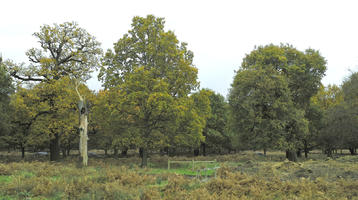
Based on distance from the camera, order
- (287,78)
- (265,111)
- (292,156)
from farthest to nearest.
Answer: (292,156), (287,78), (265,111)

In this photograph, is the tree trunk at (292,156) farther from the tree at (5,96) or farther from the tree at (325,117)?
the tree at (5,96)

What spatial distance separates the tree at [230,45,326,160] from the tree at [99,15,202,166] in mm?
8979

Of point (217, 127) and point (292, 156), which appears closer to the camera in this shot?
point (292, 156)

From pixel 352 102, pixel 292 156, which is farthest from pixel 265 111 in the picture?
pixel 352 102

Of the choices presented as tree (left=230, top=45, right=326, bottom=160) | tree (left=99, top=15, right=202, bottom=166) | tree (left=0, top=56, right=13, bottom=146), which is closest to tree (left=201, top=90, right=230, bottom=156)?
tree (left=230, top=45, right=326, bottom=160)

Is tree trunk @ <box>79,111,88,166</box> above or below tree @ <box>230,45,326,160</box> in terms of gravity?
below

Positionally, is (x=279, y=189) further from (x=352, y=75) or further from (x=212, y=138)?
(x=212, y=138)

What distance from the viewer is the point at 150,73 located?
23.8 metres

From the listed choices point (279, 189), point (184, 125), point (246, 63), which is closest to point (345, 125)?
point (246, 63)

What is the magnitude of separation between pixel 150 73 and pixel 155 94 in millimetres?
3537

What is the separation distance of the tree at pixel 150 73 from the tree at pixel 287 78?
8.98 metres

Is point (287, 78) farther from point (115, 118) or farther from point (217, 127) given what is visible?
point (217, 127)

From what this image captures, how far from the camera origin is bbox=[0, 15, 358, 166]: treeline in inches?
945

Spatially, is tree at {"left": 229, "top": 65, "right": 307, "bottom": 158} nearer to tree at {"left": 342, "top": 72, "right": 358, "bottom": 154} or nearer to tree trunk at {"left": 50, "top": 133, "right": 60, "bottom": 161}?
tree at {"left": 342, "top": 72, "right": 358, "bottom": 154}
